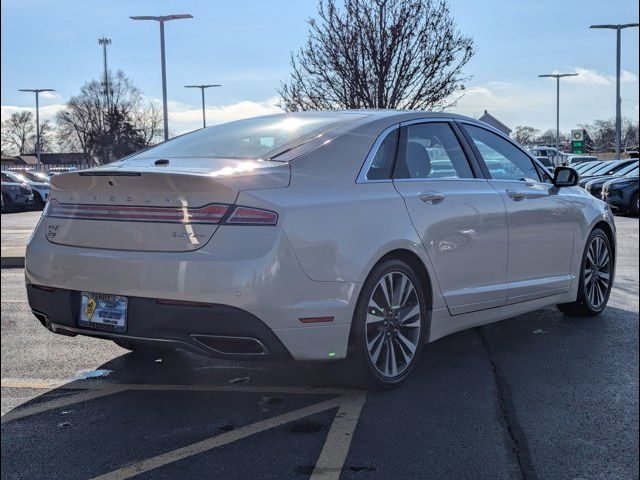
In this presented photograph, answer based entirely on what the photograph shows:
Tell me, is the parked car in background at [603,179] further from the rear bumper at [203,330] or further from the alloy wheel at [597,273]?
the rear bumper at [203,330]

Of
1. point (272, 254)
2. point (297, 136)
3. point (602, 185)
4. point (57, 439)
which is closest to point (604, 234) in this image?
point (297, 136)

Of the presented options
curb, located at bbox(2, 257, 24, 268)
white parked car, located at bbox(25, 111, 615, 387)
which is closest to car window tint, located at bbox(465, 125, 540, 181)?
white parked car, located at bbox(25, 111, 615, 387)

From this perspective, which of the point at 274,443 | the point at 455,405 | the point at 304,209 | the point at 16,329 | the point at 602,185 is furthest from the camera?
the point at 602,185

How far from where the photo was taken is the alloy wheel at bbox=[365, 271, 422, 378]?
3938 mm

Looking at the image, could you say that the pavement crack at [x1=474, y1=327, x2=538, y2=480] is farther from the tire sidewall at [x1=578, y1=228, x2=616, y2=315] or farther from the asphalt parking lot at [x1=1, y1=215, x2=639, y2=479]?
the tire sidewall at [x1=578, y1=228, x2=616, y2=315]

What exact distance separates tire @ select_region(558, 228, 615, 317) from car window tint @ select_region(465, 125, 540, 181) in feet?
2.78

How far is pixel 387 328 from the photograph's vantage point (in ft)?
13.3

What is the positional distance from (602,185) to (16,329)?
1674cm

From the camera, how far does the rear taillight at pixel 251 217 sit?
3.39 metres

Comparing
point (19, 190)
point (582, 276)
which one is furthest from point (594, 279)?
point (19, 190)

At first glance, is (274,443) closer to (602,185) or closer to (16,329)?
(16,329)

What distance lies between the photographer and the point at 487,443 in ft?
10.8

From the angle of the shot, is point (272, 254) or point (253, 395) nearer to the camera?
point (272, 254)

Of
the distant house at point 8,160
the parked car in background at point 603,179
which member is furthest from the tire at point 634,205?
the distant house at point 8,160
